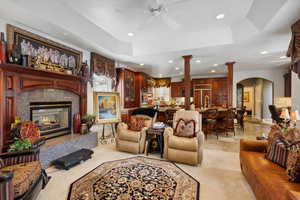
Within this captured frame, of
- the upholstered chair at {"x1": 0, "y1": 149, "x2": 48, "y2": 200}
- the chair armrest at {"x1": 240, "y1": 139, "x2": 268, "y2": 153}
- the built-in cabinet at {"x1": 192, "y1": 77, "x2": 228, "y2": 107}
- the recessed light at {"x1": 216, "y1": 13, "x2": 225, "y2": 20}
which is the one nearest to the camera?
the upholstered chair at {"x1": 0, "y1": 149, "x2": 48, "y2": 200}

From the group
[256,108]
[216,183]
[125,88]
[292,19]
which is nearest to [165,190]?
[216,183]

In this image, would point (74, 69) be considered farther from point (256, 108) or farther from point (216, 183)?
point (256, 108)

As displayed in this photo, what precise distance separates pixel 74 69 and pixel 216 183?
4.12 meters

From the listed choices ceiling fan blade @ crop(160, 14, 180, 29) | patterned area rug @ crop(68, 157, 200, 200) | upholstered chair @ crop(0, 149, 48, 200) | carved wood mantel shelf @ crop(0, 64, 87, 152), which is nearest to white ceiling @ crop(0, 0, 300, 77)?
ceiling fan blade @ crop(160, 14, 180, 29)

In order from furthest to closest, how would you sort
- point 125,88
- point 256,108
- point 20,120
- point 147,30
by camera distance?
1. point 256,108
2. point 125,88
3. point 147,30
4. point 20,120

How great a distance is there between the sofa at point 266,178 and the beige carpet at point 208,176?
38cm

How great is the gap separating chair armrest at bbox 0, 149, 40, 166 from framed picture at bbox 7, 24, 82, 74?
6.39ft

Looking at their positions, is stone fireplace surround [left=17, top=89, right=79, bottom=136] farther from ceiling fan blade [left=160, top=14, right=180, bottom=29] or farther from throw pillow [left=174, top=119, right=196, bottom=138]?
ceiling fan blade [left=160, top=14, right=180, bottom=29]

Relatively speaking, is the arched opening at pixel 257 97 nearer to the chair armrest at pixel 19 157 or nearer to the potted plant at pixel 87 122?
the potted plant at pixel 87 122

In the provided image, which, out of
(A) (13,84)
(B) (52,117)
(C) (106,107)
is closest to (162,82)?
(C) (106,107)

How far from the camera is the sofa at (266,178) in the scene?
52.9 inches

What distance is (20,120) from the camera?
276 cm

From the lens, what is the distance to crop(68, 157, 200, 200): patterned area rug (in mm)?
1989

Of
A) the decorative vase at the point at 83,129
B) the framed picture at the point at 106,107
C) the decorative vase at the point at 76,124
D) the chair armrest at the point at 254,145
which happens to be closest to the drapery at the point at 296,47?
the chair armrest at the point at 254,145
